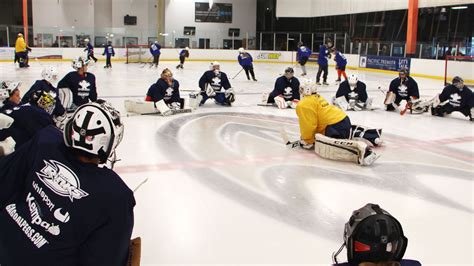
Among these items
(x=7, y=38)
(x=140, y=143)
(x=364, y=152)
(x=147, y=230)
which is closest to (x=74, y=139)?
(x=147, y=230)

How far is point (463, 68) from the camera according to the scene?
59.0 feet

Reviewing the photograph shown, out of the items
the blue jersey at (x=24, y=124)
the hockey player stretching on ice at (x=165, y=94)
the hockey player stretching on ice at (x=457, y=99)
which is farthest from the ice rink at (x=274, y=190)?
the blue jersey at (x=24, y=124)

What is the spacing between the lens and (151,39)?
3138 centimetres

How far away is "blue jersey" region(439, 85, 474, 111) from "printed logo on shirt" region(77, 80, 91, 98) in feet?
22.6

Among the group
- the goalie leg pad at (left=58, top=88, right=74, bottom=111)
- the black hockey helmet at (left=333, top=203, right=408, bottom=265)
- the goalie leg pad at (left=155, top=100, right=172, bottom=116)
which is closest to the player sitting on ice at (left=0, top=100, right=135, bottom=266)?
the black hockey helmet at (left=333, top=203, right=408, bottom=265)

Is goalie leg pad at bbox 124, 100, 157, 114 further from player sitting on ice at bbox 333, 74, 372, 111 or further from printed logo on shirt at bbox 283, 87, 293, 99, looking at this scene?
player sitting on ice at bbox 333, 74, 372, 111

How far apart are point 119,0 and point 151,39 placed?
363 centimetres

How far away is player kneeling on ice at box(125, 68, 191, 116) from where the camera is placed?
9.71 m

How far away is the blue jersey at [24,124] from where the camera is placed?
3807 millimetres

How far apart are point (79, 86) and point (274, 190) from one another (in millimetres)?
4477

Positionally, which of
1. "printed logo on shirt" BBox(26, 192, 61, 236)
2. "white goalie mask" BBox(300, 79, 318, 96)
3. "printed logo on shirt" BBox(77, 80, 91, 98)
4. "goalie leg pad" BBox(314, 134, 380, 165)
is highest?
"white goalie mask" BBox(300, 79, 318, 96)

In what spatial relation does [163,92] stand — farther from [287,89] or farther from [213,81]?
[287,89]

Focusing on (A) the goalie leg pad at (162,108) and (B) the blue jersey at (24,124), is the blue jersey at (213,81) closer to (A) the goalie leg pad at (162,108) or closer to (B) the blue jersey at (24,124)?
(A) the goalie leg pad at (162,108)

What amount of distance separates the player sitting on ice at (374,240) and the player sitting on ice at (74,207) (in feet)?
2.54
